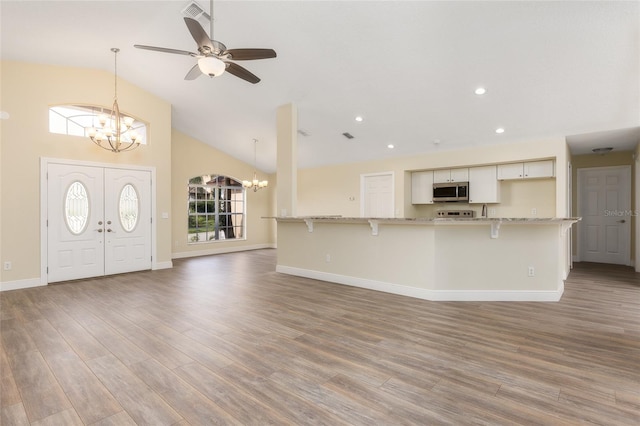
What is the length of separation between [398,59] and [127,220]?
18.7 ft

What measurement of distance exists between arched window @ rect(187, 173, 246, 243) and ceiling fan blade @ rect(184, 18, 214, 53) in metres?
6.22

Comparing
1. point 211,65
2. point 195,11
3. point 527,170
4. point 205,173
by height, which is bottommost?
point 527,170

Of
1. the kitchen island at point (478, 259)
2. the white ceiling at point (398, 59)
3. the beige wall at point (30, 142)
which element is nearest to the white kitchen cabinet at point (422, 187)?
the white ceiling at point (398, 59)

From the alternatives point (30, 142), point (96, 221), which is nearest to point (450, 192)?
point (96, 221)

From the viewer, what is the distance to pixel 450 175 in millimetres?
7137

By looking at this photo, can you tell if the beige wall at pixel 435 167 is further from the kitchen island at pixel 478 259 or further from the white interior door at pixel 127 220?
the white interior door at pixel 127 220

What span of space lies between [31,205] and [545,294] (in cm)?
772

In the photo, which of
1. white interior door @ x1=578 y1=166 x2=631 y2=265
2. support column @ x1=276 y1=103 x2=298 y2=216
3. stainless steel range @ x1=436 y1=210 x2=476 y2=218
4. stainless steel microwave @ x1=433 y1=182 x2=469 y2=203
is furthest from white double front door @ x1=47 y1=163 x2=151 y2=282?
white interior door @ x1=578 y1=166 x2=631 y2=265

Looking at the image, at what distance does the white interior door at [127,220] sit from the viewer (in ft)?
19.6

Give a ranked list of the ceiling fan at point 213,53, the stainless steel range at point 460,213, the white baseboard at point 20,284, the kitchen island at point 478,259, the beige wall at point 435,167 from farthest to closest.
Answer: the stainless steel range at point 460,213 < the beige wall at point 435,167 < the white baseboard at point 20,284 < the kitchen island at point 478,259 < the ceiling fan at point 213,53

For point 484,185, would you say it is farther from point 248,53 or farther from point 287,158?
point 248,53

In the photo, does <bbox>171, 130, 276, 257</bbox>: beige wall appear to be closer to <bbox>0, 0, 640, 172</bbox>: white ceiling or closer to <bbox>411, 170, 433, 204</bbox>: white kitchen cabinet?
<bbox>0, 0, 640, 172</bbox>: white ceiling

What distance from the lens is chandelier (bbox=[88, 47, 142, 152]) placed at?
5090 mm

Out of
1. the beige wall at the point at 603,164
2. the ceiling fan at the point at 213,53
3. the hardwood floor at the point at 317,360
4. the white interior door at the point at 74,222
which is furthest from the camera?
the beige wall at the point at 603,164
